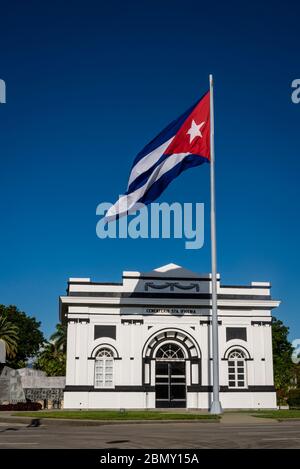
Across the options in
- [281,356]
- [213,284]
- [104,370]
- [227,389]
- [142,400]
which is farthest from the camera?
[281,356]

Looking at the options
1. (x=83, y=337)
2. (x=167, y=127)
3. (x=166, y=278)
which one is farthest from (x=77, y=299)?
(x=167, y=127)

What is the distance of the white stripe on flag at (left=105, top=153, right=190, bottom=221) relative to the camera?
24938 millimetres

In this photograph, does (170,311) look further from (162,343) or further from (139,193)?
(139,193)

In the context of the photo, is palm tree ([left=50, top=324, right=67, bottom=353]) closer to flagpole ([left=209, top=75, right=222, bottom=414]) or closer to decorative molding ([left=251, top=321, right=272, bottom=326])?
decorative molding ([left=251, top=321, right=272, bottom=326])

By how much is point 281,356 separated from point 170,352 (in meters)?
33.1

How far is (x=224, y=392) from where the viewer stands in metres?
35.2

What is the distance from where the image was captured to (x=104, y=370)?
114ft

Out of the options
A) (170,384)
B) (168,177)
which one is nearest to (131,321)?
(170,384)

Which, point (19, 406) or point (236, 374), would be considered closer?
point (19, 406)

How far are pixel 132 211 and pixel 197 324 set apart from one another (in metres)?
13.0

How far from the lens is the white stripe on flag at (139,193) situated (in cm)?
2494

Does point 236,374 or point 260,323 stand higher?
point 260,323

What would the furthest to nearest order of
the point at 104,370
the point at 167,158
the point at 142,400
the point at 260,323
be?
the point at 260,323 → the point at 104,370 → the point at 142,400 → the point at 167,158

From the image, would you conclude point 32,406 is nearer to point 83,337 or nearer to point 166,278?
point 83,337
